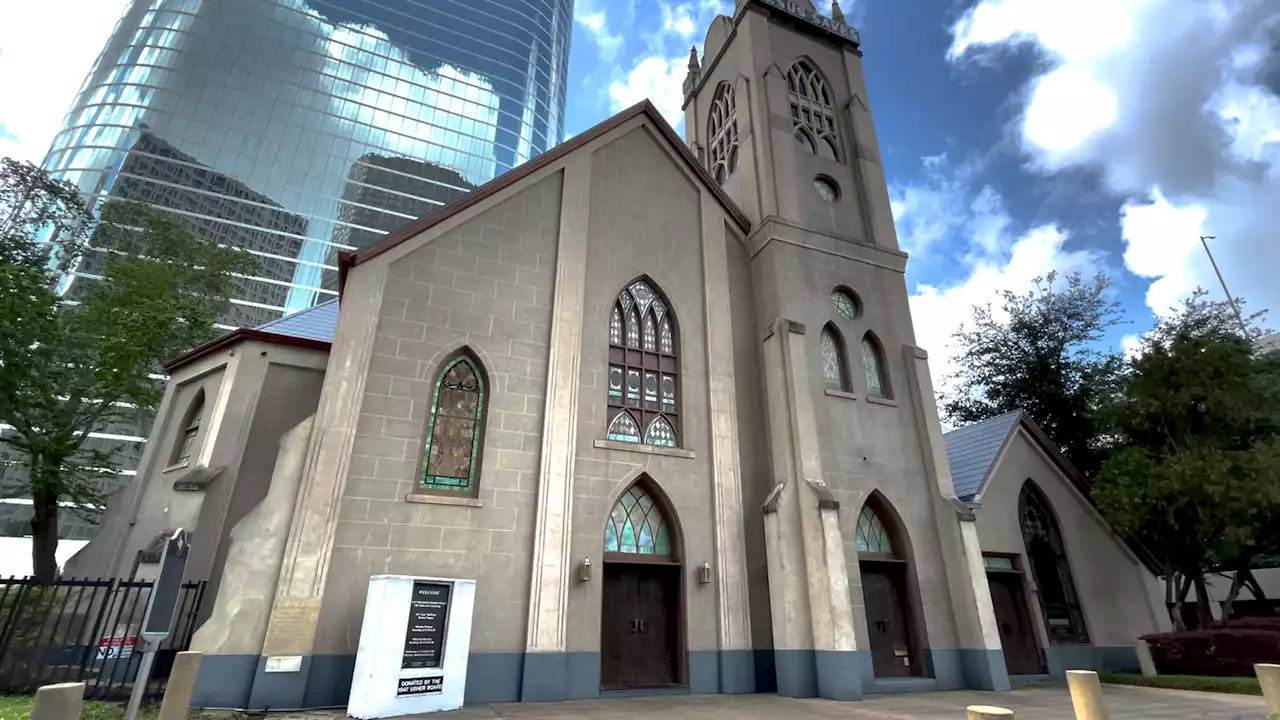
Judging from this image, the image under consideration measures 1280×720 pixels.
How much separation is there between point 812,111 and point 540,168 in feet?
29.7

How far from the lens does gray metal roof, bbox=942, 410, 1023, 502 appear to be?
1474 centimetres

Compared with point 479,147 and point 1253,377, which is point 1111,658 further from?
point 479,147

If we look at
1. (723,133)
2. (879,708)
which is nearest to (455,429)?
(879,708)

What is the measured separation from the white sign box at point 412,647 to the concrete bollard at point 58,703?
4.03m

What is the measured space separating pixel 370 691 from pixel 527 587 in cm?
273

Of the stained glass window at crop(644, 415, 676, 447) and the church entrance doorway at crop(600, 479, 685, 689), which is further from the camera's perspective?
the stained glass window at crop(644, 415, 676, 447)

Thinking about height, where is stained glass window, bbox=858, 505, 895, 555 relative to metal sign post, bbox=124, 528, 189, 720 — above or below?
above

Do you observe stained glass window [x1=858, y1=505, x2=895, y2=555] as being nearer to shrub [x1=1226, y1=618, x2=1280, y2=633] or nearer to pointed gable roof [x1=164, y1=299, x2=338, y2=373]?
shrub [x1=1226, y1=618, x2=1280, y2=633]

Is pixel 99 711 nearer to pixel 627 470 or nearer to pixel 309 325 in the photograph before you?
pixel 627 470

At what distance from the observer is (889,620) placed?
12117 mm

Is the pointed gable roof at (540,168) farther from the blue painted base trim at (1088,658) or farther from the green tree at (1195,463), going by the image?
the blue painted base trim at (1088,658)

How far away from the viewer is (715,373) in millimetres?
12695

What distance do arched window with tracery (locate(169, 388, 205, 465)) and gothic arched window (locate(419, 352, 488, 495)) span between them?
5.48 m

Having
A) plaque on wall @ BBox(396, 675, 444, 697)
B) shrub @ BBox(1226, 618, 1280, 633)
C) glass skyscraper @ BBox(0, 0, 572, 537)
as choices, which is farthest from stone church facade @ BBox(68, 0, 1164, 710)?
glass skyscraper @ BBox(0, 0, 572, 537)
